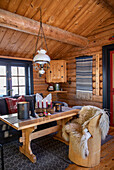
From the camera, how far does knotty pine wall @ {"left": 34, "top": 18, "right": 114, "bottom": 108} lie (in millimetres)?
3846

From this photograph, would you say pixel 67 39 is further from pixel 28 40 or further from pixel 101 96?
pixel 101 96

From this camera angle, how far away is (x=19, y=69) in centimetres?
451

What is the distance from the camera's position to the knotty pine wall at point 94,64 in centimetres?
385

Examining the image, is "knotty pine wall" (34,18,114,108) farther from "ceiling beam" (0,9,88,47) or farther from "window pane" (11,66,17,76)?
"window pane" (11,66,17,76)

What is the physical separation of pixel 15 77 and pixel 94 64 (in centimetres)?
251

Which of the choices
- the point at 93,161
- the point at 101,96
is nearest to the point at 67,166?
the point at 93,161

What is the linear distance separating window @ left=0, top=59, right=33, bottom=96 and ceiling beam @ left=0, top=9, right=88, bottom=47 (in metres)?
1.47

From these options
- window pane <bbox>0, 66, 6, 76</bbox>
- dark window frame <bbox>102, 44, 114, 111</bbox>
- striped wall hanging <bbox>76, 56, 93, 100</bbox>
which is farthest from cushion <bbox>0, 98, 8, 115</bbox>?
dark window frame <bbox>102, 44, 114, 111</bbox>

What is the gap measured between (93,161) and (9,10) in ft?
10.2

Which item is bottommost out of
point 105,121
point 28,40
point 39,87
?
point 105,121

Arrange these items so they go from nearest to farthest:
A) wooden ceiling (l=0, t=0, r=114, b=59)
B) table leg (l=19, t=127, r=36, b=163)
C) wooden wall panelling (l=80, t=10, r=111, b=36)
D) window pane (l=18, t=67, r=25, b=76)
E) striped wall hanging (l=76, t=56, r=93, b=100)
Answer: table leg (l=19, t=127, r=36, b=163) → wooden ceiling (l=0, t=0, r=114, b=59) → wooden wall panelling (l=80, t=10, r=111, b=36) → striped wall hanging (l=76, t=56, r=93, b=100) → window pane (l=18, t=67, r=25, b=76)

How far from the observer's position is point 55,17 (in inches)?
127

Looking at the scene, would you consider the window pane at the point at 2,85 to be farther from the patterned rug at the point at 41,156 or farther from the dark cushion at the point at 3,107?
the patterned rug at the point at 41,156

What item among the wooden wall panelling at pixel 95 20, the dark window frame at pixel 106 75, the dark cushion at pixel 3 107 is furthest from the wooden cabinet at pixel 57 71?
the dark cushion at pixel 3 107
